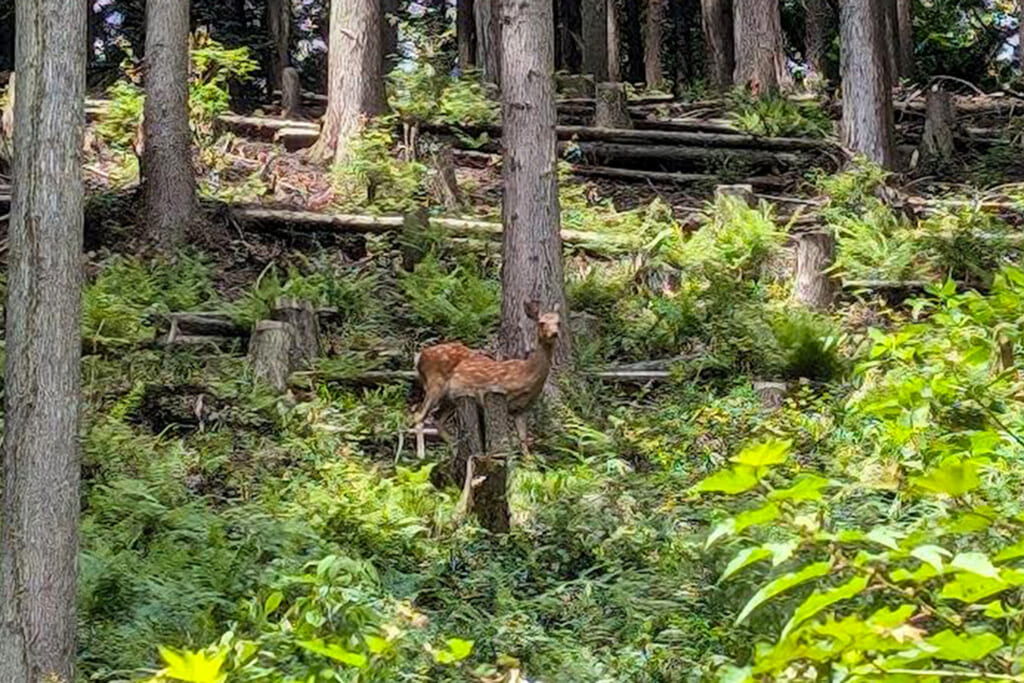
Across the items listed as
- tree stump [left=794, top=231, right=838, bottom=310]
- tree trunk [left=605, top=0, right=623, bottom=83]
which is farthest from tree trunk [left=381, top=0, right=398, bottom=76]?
tree stump [left=794, top=231, right=838, bottom=310]

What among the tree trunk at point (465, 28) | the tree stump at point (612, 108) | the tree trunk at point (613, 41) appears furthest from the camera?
the tree trunk at point (613, 41)

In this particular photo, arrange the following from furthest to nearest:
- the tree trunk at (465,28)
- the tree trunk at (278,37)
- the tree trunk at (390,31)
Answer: the tree trunk at (465,28) → the tree trunk at (390,31) → the tree trunk at (278,37)

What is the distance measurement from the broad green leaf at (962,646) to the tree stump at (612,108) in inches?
622

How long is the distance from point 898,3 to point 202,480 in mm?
20095

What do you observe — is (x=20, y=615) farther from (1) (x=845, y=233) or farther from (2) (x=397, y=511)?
(1) (x=845, y=233)

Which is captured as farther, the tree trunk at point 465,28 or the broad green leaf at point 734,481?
the tree trunk at point 465,28

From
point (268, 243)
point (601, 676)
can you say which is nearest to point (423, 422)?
point (601, 676)

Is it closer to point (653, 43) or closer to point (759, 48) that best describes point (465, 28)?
point (653, 43)

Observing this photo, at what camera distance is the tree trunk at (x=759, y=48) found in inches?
759

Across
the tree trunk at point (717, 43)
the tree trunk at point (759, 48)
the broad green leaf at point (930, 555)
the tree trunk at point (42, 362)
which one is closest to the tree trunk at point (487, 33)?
the tree trunk at point (759, 48)

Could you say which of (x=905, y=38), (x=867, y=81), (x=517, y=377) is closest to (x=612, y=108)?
(x=867, y=81)

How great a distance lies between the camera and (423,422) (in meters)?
9.35

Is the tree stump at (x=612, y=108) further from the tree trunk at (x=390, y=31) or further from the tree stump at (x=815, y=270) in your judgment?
the tree trunk at (x=390, y=31)

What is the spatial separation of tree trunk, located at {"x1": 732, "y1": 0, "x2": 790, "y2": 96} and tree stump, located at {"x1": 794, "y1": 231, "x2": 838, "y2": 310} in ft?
26.0
